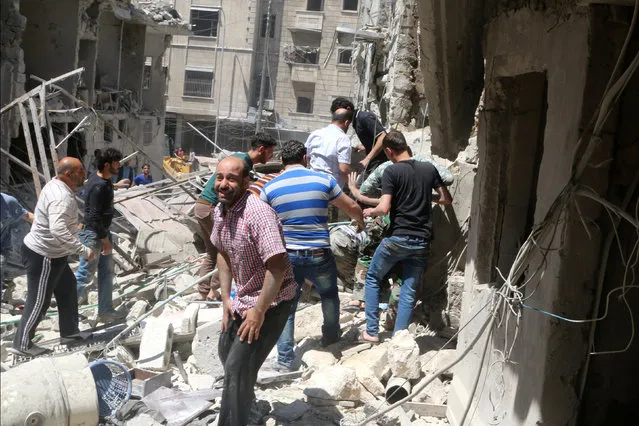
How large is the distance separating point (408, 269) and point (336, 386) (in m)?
1.54

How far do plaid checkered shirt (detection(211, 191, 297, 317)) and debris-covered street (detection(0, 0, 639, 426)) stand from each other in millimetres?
14

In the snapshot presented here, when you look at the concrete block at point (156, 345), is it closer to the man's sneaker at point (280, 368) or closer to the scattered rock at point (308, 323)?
the man's sneaker at point (280, 368)

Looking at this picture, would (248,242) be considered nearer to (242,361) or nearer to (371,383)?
(242,361)

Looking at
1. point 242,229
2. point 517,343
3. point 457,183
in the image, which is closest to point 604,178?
point 517,343

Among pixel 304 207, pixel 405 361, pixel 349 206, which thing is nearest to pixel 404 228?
pixel 349 206

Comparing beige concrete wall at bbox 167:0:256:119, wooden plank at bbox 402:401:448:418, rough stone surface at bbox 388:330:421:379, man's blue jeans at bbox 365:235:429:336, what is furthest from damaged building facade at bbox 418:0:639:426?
beige concrete wall at bbox 167:0:256:119

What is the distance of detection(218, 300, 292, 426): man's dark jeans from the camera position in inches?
202

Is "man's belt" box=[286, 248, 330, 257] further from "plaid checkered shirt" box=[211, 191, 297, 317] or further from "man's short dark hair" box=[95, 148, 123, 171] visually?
"man's short dark hair" box=[95, 148, 123, 171]

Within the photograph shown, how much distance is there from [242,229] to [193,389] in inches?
85.0

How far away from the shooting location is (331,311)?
7160mm

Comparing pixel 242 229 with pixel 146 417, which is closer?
pixel 242 229

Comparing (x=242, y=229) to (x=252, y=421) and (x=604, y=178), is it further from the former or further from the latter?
(x=604, y=178)

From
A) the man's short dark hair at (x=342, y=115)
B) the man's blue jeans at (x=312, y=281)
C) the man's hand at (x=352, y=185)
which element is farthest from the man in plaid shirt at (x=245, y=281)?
the man's short dark hair at (x=342, y=115)

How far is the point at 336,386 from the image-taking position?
20.3 feet
